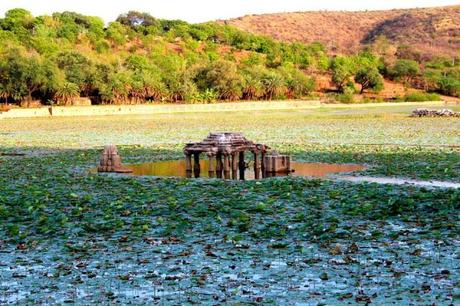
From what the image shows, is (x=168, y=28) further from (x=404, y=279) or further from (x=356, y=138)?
(x=404, y=279)

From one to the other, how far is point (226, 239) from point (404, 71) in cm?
12933

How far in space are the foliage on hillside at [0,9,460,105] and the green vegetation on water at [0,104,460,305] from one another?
213 feet

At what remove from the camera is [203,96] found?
106 meters

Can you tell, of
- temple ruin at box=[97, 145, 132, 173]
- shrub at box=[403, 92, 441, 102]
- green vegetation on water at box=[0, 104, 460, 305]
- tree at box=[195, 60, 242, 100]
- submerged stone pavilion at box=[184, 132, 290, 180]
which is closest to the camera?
green vegetation on water at box=[0, 104, 460, 305]

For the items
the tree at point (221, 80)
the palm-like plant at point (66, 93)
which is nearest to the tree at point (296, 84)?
the tree at point (221, 80)

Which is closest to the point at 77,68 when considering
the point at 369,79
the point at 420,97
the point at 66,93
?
the point at 66,93

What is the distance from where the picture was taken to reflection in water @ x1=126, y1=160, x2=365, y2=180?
80.0ft

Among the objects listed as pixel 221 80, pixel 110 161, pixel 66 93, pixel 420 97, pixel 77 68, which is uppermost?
pixel 77 68

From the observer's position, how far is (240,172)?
82.6ft

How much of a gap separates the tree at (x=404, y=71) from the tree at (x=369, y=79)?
11669 millimetres

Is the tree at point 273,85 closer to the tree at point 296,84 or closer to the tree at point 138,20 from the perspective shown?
the tree at point 296,84

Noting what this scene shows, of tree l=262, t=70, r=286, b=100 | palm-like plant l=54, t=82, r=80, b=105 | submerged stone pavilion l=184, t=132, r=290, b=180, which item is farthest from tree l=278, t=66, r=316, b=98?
submerged stone pavilion l=184, t=132, r=290, b=180

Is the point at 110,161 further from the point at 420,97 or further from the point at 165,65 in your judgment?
the point at 420,97

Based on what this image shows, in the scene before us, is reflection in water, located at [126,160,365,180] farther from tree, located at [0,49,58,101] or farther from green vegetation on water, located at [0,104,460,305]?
tree, located at [0,49,58,101]
